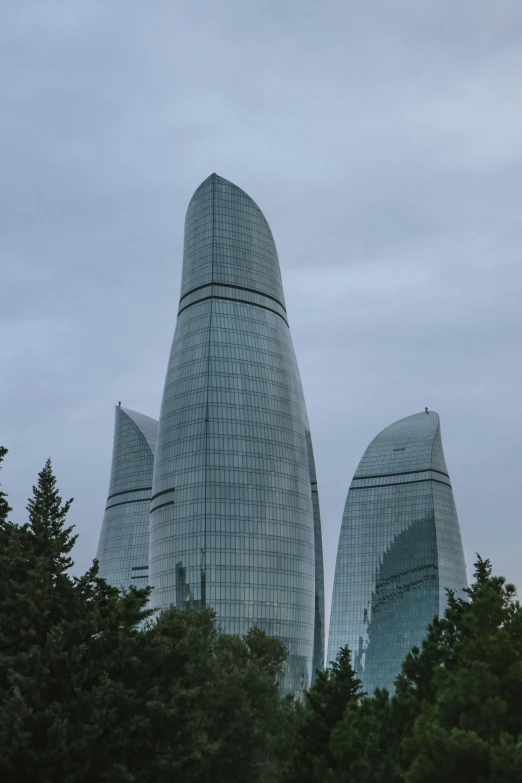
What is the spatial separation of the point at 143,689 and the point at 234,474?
102m

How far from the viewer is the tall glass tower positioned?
492 feet

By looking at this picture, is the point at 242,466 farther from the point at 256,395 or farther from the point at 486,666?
the point at 486,666

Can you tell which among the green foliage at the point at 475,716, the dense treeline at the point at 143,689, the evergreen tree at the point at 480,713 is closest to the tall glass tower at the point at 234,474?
the dense treeline at the point at 143,689

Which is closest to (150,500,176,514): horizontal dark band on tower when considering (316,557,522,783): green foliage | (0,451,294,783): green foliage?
(0,451,294,783): green foliage

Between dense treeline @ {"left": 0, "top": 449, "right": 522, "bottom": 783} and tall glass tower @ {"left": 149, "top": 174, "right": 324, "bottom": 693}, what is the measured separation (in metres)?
93.2

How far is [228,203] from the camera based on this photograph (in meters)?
169

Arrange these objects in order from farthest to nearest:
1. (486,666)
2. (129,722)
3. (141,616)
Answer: (141,616)
(129,722)
(486,666)

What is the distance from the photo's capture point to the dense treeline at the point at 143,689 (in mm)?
35469

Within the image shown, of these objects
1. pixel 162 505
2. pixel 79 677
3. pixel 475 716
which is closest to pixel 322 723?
pixel 79 677

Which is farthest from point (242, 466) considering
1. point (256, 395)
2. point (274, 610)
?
point (274, 610)

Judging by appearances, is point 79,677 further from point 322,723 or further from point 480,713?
point 480,713

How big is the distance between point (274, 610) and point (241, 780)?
85.7 metres

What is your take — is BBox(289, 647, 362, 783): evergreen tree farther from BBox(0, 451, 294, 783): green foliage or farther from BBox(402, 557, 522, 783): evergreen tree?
BBox(402, 557, 522, 783): evergreen tree

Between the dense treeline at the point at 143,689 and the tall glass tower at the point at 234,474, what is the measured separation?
306 feet
